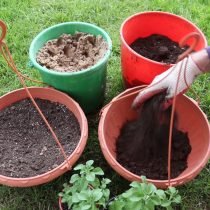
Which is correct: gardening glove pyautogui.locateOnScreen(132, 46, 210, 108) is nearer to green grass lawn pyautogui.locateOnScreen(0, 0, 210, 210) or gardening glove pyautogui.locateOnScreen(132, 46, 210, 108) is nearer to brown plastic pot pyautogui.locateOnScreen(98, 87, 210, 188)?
brown plastic pot pyautogui.locateOnScreen(98, 87, 210, 188)

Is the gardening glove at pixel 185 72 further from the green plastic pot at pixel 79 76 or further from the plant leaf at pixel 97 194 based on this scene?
the plant leaf at pixel 97 194

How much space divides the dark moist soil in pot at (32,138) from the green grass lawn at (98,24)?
0.59ft

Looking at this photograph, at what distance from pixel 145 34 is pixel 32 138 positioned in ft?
2.99

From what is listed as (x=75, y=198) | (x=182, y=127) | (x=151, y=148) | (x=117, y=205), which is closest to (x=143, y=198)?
(x=117, y=205)

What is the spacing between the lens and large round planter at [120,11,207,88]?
5.98ft

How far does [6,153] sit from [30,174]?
0.18 meters

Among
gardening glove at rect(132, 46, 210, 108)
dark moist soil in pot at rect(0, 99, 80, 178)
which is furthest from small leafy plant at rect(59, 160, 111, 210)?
gardening glove at rect(132, 46, 210, 108)

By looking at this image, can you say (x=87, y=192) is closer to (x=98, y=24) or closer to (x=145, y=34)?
(x=145, y=34)

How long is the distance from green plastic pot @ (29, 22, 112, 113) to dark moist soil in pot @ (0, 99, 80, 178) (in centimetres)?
12

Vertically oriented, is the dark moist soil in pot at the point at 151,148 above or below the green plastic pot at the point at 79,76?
below

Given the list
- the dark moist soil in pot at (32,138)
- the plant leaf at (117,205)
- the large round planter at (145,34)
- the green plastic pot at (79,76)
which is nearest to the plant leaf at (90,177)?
the plant leaf at (117,205)

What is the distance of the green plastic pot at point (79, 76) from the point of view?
1.76 meters

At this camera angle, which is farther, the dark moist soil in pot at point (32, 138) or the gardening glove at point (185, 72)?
the dark moist soil in pot at point (32, 138)

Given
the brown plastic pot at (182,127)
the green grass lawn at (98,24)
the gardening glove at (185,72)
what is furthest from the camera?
the green grass lawn at (98,24)
